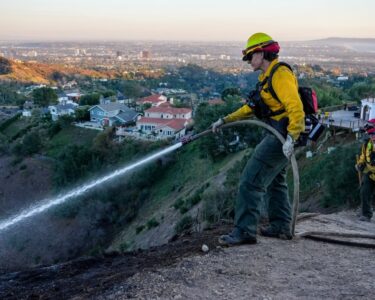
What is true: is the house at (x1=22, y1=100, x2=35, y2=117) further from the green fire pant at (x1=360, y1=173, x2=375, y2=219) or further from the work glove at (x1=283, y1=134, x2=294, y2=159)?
the work glove at (x1=283, y1=134, x2=294, y2=159)

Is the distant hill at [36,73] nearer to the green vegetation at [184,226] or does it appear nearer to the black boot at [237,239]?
the green vegetation at [184,226]

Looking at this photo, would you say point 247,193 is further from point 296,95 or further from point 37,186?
point 37,186

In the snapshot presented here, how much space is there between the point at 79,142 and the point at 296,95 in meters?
45.8

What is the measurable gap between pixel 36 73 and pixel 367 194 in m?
149

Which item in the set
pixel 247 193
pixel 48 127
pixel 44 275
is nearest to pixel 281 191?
pixel 247 193

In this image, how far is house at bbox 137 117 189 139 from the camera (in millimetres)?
44969

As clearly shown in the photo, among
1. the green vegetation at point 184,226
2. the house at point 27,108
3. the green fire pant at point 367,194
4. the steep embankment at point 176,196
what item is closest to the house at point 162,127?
the steep embankment at point 176,196

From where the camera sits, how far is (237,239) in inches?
220

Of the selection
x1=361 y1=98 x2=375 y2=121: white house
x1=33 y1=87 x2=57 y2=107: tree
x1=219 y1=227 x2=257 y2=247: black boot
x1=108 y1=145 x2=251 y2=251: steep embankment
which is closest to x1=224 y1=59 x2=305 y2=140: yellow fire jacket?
x1=219 y1=227 x2=257 y2=247: black boot

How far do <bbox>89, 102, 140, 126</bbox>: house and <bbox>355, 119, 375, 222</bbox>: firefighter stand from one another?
46844 millimetres

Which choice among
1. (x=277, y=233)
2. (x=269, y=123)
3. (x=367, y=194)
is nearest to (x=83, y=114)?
(x=367, y=194)

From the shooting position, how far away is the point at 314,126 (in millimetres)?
5527

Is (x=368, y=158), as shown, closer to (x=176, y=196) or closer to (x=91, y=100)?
(x=176, y=196)

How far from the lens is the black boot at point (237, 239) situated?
5582mm
